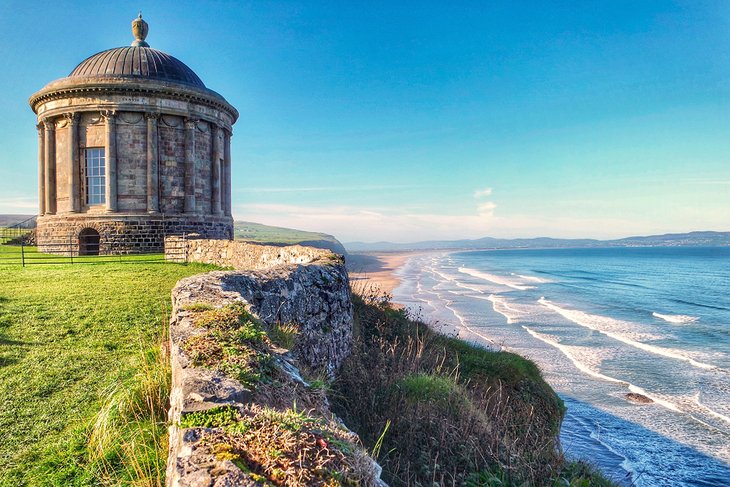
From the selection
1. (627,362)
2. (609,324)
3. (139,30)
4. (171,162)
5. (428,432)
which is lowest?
(627,362)

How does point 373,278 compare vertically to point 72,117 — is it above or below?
below

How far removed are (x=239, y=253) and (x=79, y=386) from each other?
9467 mm

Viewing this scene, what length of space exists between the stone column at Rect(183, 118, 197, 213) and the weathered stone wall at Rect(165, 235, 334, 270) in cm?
452

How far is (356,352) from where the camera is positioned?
8.21 meters

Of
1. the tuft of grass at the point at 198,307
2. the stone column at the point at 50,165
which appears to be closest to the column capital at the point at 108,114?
the stone column at the point at 50,165

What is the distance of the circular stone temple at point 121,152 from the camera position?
870 inches

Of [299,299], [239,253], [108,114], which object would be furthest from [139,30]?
[299,299]

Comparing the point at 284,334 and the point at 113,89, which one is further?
the point at 113,89

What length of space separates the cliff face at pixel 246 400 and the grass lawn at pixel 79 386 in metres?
0.88

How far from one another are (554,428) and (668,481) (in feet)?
8.47

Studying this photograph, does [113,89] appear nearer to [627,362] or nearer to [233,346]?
[233,346]

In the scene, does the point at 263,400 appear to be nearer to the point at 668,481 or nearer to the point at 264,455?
the point at 264,455

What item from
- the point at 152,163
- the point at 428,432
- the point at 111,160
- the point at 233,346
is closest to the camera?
the point at 233,346

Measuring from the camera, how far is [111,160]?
2227 centimetres
